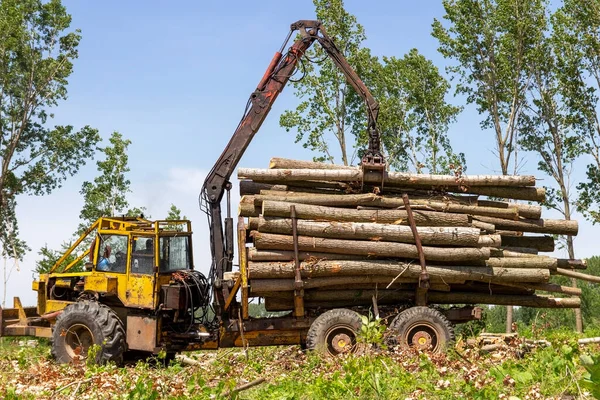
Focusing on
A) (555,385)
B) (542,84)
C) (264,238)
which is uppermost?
(542,84)

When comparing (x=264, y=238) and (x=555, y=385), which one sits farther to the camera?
(x=264, y=238)

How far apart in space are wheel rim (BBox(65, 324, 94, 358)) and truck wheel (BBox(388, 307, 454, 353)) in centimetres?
559

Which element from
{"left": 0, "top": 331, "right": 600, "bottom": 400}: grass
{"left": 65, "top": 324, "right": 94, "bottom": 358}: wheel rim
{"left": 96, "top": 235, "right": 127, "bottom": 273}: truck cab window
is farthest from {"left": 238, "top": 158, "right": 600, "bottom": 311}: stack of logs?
{"left": 65, "top": 324, "right": 94, "bottom": 358}: wheel rim

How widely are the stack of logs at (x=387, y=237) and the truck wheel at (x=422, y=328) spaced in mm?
→ 565

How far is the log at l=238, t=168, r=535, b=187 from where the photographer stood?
13781mm

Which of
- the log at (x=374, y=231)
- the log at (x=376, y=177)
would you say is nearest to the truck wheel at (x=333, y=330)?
the log at (x=374, y=231)

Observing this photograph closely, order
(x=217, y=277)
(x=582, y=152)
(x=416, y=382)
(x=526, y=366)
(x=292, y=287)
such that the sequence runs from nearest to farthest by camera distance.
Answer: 1. (x=416, y=382)
2. (x=526, y=366)
3. (x=292, y=287)
4. (x=217, y=277)
5. (x=582, y=152)

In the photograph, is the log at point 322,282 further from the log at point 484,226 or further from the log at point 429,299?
the log at point 484,226

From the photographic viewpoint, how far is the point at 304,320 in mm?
13516

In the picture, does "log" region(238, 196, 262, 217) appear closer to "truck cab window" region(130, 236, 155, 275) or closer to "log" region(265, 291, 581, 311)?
"log" region(265, 291, 581, 311)

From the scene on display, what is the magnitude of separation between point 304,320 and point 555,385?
661cm

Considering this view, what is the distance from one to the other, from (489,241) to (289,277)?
380 centimetres

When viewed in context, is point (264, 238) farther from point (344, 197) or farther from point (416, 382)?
point (416, 382)

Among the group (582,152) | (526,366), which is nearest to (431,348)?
(526,366)
